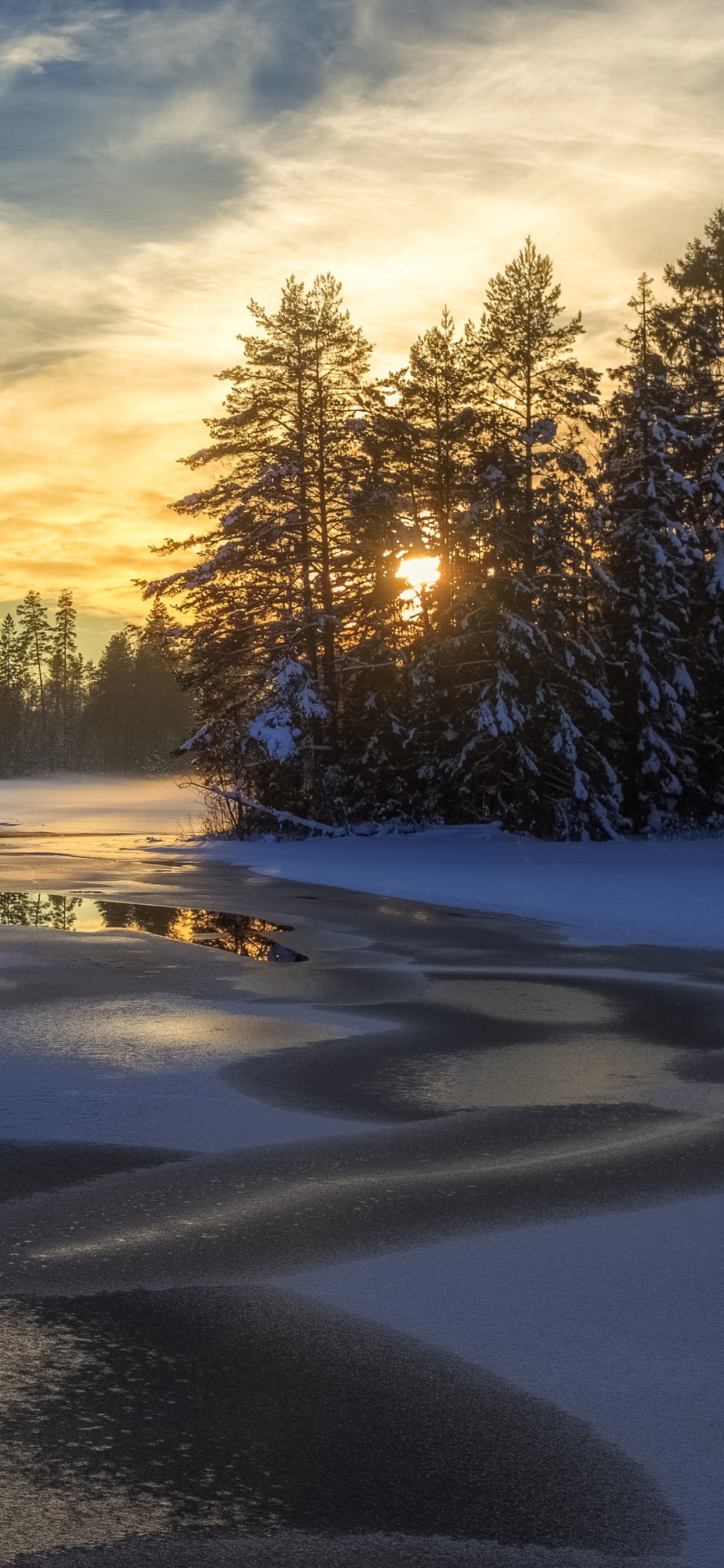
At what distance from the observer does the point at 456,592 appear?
1374 inches

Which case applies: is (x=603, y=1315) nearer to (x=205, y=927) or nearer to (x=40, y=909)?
(x=205, y=927)

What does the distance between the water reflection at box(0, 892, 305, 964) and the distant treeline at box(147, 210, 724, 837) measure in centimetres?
1418

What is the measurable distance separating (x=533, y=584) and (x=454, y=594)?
9.28ft

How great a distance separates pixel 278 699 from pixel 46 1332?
29.9 metres

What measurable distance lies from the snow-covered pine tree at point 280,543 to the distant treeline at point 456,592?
2.7 inches

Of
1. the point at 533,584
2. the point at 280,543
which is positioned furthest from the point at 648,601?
the point at 280,543

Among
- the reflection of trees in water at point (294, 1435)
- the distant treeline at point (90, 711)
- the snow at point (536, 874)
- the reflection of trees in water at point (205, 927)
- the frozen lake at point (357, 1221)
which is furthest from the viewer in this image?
the distant treeline at point (90, 711)

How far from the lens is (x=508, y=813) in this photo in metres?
33.5

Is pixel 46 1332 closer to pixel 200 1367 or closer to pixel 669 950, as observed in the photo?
pixel 200 1367

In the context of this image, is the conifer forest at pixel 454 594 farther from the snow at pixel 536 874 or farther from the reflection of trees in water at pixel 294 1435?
the reflection of trees in water at pixel 294 1435

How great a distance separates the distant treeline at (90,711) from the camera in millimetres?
136375

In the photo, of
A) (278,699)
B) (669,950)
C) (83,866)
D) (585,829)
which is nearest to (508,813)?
(585,829)

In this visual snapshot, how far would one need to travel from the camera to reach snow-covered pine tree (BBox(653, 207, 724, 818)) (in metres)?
36.2

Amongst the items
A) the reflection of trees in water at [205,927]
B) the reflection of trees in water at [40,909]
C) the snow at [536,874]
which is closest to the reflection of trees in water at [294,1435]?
the reflection of trees in water at [205,927]
